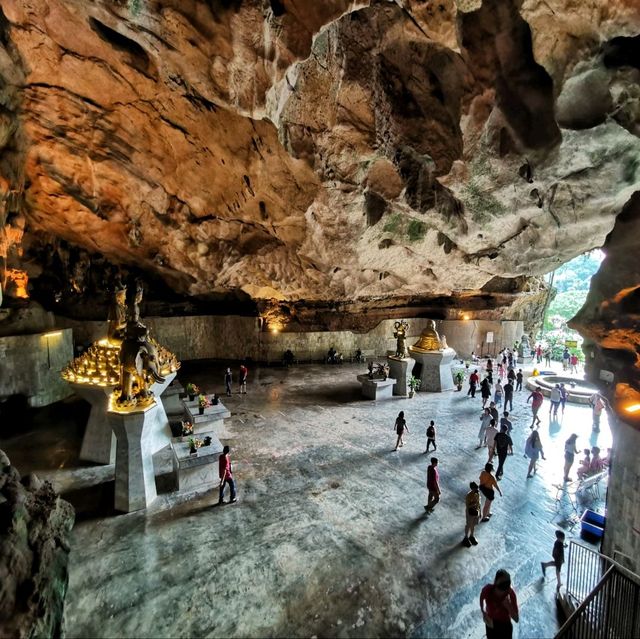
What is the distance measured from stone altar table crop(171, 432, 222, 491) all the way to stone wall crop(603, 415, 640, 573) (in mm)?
6990

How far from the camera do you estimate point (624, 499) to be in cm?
548

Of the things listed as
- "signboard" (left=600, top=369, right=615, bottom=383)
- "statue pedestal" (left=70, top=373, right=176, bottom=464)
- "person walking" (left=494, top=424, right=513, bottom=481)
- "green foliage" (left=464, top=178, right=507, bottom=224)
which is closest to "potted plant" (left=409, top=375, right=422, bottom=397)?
"person walking" (left=494, top=424, right=513, bottom=481)

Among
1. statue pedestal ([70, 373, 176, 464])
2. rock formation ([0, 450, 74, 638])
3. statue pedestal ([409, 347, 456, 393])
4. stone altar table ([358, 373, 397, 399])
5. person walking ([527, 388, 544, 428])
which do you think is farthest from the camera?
statue pedestal ([409, 347, 456, 393])

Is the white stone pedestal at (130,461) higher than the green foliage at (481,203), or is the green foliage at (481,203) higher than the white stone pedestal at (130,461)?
the green foliage at (481,203)

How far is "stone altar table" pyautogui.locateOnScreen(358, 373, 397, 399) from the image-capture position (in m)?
13.4

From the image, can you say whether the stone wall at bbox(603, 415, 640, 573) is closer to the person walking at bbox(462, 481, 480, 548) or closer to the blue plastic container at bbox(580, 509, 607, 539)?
the blue plastic container at bbox(580, 509, 607, 539)

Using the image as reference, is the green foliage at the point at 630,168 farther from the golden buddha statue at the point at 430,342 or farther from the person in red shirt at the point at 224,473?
the person in red shirt at the point at 224,473

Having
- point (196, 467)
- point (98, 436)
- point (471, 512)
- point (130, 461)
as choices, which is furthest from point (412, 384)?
point (98, 436)

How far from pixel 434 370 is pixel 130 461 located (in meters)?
11.5

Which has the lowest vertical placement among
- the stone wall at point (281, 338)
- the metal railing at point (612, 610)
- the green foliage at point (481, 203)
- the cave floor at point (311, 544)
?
the cave floor at point (311, 544)

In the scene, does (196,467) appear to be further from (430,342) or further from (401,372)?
(430,342)

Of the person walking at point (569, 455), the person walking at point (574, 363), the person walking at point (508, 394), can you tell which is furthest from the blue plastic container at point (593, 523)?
the person walking at point (574, 363)

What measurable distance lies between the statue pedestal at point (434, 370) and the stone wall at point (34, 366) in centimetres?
1419

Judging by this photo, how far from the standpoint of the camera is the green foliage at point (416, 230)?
12.3m
